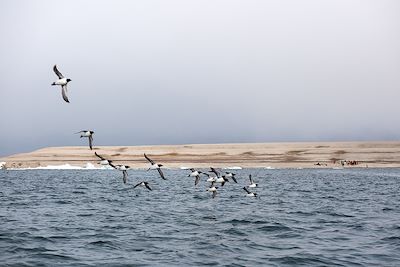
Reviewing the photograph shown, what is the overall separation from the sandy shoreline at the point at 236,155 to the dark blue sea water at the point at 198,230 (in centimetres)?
6271

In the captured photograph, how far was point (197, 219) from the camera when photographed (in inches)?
1165

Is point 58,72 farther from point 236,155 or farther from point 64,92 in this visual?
point 236,155

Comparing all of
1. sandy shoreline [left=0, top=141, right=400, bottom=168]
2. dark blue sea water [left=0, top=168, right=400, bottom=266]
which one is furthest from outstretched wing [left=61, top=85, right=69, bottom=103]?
sandy shoreline [left=0, top=141, right=400, bottom=168]

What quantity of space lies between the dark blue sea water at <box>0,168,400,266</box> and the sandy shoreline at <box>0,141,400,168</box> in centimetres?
6271

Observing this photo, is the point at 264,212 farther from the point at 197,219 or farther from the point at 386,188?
the point at 386,188

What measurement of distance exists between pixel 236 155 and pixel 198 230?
9708 centimetres

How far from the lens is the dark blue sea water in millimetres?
19562

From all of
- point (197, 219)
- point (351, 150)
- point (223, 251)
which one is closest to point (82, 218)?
point (197, 219)

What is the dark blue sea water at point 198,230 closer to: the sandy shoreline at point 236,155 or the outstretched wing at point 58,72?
the outstretched wing at point 58,72

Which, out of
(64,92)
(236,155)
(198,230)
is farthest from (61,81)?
(236,155)

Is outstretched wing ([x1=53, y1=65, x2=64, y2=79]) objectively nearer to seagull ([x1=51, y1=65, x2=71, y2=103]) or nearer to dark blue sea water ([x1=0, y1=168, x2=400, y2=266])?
seagull ([x1=51, y1=65, x2=71, y2=103])

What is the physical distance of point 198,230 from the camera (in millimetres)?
25719

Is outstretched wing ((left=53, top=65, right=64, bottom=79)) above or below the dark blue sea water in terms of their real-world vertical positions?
above

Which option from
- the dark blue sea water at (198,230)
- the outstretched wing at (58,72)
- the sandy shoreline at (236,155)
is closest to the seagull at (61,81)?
the outstretched wing at (58,72)
